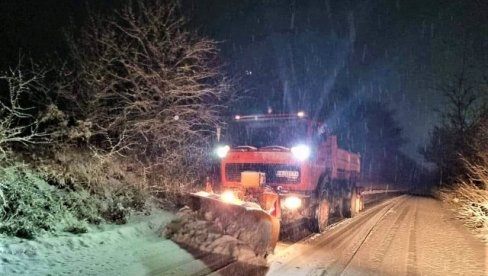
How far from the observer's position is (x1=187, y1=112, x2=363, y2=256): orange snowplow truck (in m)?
9.65

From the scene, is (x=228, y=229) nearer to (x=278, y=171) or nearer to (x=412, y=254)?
(x=278, y=171)

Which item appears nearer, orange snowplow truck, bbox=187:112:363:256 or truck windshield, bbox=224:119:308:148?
orange snowplow truck, bbox=187:112:363:256

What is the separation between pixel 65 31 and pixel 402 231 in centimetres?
1151

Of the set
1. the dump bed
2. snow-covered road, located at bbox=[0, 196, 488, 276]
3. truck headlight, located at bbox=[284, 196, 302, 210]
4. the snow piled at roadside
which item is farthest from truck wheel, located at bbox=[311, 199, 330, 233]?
the snow piled at roadside

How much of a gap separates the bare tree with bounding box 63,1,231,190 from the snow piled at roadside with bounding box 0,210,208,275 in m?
4.00

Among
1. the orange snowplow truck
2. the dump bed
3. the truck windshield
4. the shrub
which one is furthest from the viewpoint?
the dump bed

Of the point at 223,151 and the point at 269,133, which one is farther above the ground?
the point at 269,133

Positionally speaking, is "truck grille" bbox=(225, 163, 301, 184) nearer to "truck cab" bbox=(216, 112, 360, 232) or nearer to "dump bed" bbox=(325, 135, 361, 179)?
"truck cab" bbox=(216, 112, 360, 232)

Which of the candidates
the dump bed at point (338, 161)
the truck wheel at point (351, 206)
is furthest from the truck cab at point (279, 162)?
the truck wheel at point (351, 206)

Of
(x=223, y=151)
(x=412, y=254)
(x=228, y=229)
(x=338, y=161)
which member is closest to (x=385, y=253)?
(x=412, y=254)

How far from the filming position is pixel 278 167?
9938mm

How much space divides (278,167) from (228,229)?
2.57 m

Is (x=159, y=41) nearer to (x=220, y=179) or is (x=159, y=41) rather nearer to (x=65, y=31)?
(x=65, y=31)

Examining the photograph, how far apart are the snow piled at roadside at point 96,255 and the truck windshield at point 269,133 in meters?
3.47
